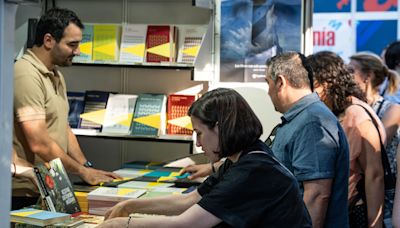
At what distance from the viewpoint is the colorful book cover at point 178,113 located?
15.4 feet

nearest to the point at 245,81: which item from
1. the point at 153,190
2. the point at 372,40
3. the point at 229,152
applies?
the point at 153,190

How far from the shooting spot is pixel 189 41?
15.6 ft

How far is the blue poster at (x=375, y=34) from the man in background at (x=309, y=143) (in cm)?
640

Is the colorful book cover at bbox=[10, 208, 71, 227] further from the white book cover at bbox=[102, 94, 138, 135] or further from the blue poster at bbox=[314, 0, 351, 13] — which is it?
the blue poster at bbox=[314, 0, 351, 13]

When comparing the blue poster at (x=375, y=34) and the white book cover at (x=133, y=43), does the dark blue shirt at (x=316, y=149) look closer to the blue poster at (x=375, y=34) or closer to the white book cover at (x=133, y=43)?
the white book cover at (x=133, y=43)

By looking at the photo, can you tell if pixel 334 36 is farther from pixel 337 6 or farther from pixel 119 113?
pixel 119 113

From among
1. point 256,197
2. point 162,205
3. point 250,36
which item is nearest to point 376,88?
point 250,36

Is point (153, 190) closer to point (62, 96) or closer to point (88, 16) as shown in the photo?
point (62, 96)

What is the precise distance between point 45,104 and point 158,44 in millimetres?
1457

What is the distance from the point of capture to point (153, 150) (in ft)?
16.4

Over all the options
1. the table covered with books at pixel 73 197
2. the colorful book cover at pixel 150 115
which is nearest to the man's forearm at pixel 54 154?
the table covered with books at pixel 73 197

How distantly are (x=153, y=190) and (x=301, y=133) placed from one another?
0.87 meters

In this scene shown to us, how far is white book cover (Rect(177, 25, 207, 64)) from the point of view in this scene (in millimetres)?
4688

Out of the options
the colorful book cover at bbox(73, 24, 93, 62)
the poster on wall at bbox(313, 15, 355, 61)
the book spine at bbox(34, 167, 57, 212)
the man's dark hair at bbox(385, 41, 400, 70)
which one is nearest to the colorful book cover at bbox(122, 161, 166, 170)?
the colorful book cover at bbox(73, 24, 93, 62)
